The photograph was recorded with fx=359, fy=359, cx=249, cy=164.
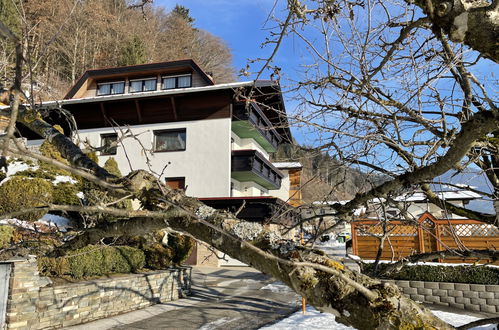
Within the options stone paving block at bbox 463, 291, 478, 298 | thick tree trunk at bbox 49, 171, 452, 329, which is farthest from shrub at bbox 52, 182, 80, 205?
stone paving block at bbox 463, 291, 478, 298

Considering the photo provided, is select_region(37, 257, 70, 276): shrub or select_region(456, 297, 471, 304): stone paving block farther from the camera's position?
select_region(456, 297, 471, 304): stone paving block

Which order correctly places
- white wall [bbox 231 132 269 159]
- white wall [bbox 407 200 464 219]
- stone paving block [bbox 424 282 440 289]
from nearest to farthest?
white wall [bbox 407 200 464 219], stone paving block [bbox 424 282 440 289], white wall [bbox 231 132 269 159]

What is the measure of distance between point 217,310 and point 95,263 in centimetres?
368

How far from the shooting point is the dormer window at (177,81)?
74.1ft

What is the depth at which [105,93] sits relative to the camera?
23.9m

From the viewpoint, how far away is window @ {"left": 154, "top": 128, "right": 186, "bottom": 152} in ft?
67.4

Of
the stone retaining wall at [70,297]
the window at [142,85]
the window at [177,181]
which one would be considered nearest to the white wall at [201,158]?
the window at [177,181]

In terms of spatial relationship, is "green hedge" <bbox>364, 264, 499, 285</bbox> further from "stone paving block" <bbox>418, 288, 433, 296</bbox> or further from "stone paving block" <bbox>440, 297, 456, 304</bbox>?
"stone paving block" <bbox>440, 297, 456, 304</bbox>

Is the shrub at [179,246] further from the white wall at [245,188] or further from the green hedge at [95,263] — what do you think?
the white wall at [245,188]

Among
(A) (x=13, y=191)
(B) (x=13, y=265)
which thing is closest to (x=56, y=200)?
(A) (x=13, y=191)

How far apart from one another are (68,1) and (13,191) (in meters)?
11.0

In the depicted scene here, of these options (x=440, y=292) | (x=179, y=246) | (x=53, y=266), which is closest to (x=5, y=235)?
(x=53, y=266)

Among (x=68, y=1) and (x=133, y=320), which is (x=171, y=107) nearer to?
(x=133, y=320)

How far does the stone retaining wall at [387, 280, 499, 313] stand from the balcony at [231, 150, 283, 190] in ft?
33.6
